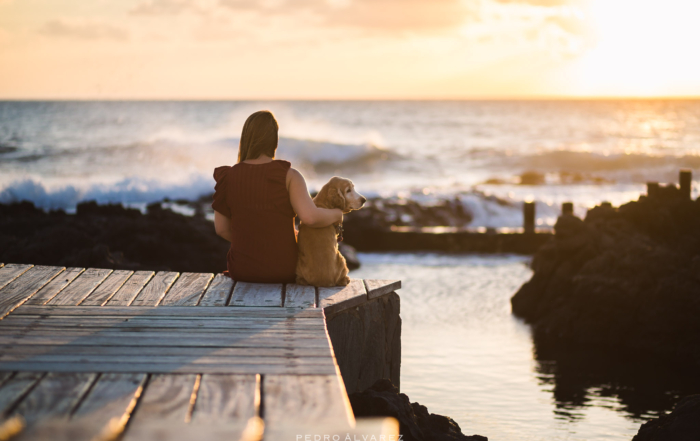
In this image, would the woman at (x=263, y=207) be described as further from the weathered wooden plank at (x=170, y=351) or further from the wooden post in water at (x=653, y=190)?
the wooden post in water at (x=653, y=190)

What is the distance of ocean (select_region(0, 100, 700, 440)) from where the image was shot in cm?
571

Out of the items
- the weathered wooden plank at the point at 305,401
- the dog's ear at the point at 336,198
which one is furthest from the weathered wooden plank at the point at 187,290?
the weathered wooden plank at the point at 305,401

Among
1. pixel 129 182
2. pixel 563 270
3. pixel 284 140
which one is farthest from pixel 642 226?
pixel 284 140

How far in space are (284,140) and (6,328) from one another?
3423 cm

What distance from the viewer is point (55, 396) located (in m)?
2.75

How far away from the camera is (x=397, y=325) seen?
515 centimetres

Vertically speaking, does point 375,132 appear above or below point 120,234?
above

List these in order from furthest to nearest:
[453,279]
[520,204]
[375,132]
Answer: [375,132]
[520,204]
[453,279]

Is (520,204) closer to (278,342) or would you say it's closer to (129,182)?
(129,182)

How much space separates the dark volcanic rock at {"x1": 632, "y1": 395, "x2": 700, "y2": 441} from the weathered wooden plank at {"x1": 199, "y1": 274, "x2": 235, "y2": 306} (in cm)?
266

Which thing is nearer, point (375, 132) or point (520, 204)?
point (520, 204)

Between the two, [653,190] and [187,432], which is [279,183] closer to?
[187,432]

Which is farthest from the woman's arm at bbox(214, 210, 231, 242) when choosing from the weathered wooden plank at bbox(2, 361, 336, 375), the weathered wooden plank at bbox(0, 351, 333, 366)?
the weathered wooden plank at bbox(2, 361, 336, 375)

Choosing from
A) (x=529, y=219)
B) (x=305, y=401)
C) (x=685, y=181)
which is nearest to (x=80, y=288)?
(x=305, y=401)
